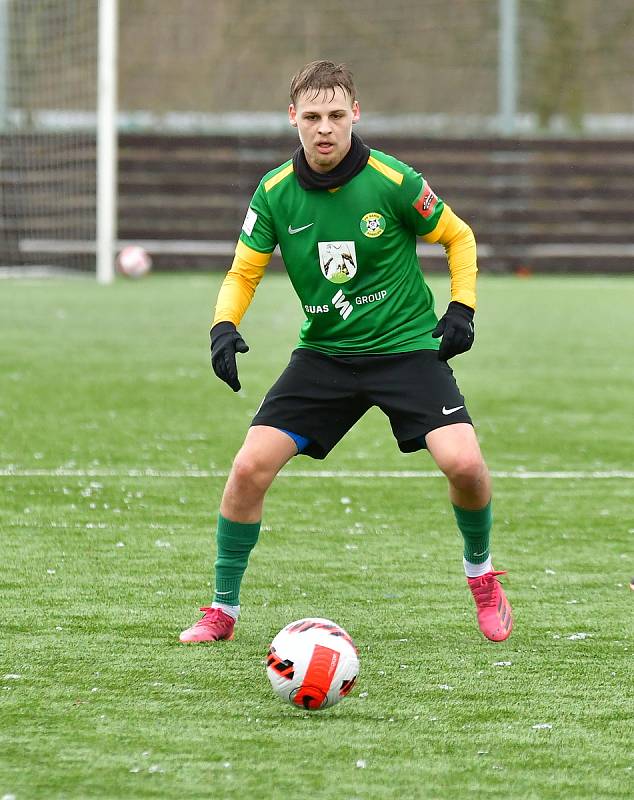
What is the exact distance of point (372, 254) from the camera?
472 centimetres

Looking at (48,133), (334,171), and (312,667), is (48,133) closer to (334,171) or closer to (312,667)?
(334,171)

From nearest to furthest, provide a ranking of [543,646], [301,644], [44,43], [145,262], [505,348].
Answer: [301,644]
[543,646]
[505,348]
[44,43]
[145,262]

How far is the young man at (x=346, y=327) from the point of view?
4602 millimetres

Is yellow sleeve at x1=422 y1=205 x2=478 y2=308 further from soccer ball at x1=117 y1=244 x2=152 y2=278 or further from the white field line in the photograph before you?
soccer ball at x1=117 y1=244 x2=152 y2=278

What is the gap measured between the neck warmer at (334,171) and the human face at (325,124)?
0.03 metres

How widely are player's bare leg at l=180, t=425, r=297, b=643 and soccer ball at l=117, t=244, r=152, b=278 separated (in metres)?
16.3

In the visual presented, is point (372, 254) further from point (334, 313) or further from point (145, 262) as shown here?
point (145, 262)

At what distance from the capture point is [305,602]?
5051mm

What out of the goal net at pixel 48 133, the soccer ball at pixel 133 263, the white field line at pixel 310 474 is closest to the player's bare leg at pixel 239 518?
the white field line at pixel 310 474

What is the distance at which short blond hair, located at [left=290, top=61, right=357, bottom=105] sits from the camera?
4.55m

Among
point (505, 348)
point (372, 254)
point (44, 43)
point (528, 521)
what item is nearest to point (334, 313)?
point (372, 254)

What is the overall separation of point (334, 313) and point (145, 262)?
16.5 metres

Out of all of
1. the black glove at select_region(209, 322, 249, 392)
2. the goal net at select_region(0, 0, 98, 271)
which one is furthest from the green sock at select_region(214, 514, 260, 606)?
the goal net at select_region(0, 0, 98, 271)

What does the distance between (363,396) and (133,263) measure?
16302 millimetres
